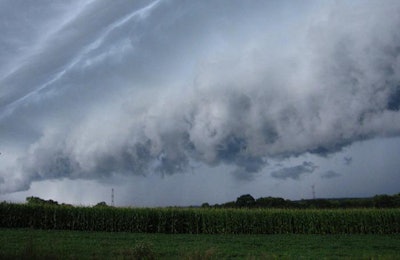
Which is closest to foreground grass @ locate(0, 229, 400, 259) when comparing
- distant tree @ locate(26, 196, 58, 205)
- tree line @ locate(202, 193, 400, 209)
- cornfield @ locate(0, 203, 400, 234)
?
cornfield @ locate(0, 203, 400, 234)

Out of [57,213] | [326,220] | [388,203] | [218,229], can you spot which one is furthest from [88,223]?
[388,203]

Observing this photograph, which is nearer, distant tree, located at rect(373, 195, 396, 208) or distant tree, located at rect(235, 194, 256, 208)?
distant tree, located at rect(373, 195, 396, 208)

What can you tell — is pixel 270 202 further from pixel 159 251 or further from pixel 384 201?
pixel 159 251

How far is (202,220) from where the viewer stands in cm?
4509

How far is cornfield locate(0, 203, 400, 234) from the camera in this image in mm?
43719

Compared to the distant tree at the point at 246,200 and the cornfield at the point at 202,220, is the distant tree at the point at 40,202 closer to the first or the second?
the cornfield at the point at 202,220

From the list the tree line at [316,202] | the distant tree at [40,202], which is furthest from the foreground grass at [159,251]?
the tree line at [316,202]

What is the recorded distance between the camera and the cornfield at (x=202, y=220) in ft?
143

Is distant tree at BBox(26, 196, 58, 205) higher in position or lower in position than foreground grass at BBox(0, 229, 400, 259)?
higher

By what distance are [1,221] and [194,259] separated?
3502cm

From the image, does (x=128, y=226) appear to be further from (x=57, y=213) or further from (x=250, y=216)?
(x=250, y=216)

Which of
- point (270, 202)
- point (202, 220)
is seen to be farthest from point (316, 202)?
point (202, 220)

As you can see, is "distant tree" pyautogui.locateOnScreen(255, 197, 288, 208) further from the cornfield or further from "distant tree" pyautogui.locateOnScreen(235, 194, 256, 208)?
the cornfield

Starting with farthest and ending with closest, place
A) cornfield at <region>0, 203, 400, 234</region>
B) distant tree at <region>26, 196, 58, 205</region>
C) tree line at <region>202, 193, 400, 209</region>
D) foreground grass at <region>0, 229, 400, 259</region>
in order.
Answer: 1. tree line at <region>202, 193, 400, 209</region>
2. distant tree at <region>26, 196, 58, 205</region>
3. cornfield at <region>0, 203, 400, 234</region>
4. foreground grass at <region>0, 229, 400, 259</region>
